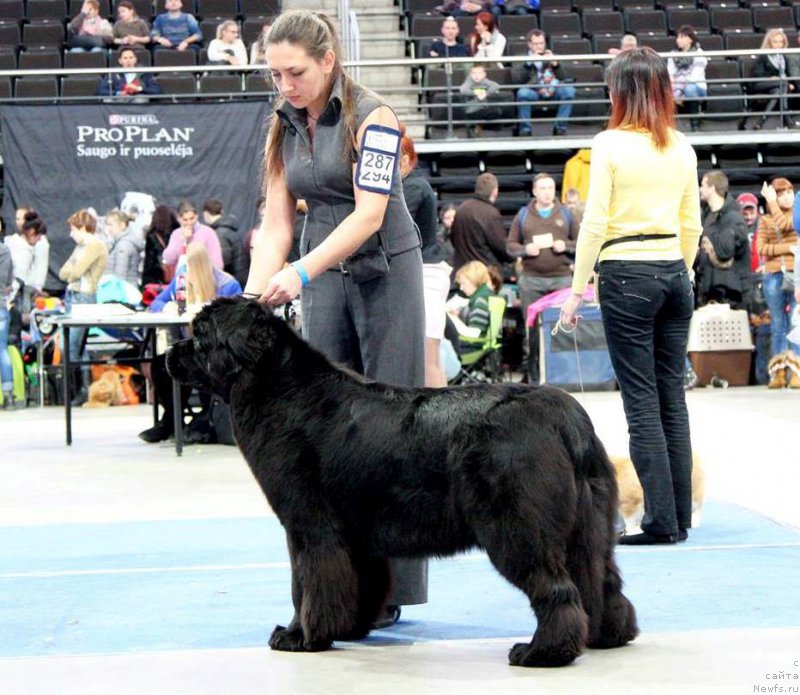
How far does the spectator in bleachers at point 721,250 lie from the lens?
40.8 ft

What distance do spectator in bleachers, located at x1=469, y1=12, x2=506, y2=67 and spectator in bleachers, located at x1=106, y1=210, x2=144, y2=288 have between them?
4983 millimetres

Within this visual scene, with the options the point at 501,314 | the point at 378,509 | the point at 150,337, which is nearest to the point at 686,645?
the point at 378,509

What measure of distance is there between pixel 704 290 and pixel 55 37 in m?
8.92

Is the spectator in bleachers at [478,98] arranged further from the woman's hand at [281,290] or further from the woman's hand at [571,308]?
the woman's hand at [281,290]

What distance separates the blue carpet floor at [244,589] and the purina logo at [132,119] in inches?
339

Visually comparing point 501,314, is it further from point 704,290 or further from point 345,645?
point 345,645

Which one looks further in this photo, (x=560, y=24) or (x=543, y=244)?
(x=560, y=24)

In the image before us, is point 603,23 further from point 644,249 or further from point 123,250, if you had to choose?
point 644,249

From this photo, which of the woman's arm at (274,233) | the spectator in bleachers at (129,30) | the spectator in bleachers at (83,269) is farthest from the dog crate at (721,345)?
the woman's arm at (274,233)

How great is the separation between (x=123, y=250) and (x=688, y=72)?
22.8ft

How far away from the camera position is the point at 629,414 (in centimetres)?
512

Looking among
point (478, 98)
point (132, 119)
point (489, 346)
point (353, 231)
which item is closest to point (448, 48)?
point (478, 98)

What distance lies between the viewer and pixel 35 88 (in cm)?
1559

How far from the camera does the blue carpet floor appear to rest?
3.89 m
